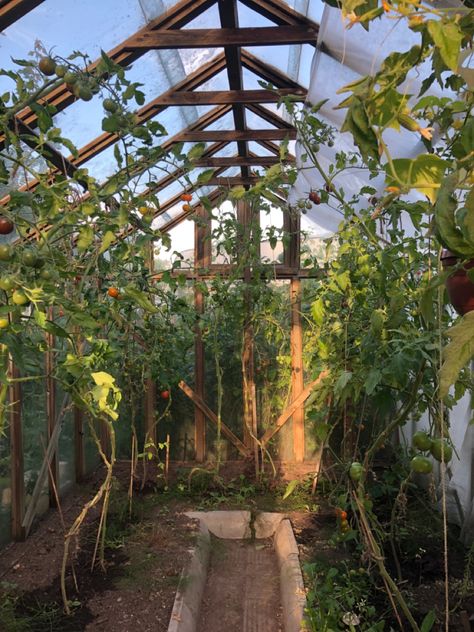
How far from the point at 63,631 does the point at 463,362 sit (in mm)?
2445

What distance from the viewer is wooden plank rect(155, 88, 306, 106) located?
11.1ft

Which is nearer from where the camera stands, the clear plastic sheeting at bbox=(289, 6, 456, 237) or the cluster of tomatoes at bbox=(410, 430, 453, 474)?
the cluster of tomatoes at bbox=(410, 430, 453, 474)

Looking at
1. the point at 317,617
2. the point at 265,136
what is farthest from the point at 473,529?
the point at 265,136

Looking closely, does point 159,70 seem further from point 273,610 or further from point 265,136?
point 273,610

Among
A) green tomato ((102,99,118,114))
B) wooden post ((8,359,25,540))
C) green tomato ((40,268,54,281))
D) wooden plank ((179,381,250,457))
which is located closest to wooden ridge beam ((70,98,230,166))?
wooden post ((8,359,25,540))

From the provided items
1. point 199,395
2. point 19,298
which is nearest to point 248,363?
point 199,395

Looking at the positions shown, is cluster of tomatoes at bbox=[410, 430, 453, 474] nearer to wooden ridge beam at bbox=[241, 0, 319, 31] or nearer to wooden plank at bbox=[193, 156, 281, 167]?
wooden ridge beam at bbox=[241, 0, 319, 31]

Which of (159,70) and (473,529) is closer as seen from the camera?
(473,529)

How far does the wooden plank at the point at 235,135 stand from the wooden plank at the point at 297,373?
1.53 meters

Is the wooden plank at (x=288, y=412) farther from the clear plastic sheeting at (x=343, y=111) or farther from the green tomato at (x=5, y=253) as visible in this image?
the green tomato at (x=5, y=253)

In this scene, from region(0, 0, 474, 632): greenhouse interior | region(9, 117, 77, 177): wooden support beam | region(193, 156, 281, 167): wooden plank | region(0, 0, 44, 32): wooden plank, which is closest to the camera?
region(0, 0, 474, 632): greenhouse interior

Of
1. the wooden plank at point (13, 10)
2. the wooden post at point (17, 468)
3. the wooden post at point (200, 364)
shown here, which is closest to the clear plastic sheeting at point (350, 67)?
the wooden plank at point (13, 10)

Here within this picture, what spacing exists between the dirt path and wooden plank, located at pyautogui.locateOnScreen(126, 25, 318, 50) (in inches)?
116

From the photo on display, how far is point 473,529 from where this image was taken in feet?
9.37
